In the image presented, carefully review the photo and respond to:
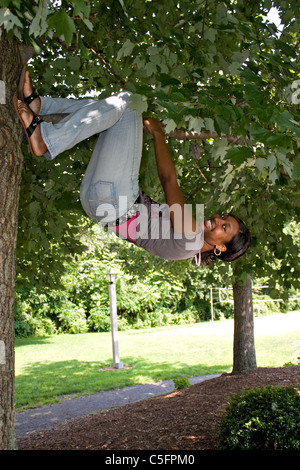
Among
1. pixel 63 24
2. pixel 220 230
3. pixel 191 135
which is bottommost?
pixel 220 230

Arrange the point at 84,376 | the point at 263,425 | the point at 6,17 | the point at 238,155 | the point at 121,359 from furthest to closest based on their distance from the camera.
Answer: the point at 121,359 < the point at 84,376 < the point at 263,425 < the point at 238,155 < the point at 6,17

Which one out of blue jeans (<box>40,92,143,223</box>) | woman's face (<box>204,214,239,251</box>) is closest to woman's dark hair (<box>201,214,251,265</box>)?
woman's face (<box>204,214,239,251</box>)

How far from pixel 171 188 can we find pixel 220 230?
0.69 m

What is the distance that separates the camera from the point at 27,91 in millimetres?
2754

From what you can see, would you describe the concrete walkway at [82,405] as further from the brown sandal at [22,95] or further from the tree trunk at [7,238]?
the brown sandal at [22,95]

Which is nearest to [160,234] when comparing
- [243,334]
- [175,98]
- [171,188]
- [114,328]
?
[171,188]

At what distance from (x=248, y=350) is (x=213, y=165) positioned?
3913mm

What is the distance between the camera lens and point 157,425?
5.57m

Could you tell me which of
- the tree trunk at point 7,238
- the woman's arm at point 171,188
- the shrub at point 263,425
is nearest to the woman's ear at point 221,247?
the woman's arm at point 171,188

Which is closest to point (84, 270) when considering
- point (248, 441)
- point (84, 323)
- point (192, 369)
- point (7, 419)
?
point (84, 323)

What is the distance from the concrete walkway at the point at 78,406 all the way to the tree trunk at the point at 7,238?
4112mm

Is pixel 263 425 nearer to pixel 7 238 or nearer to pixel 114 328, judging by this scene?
pixel 7 238

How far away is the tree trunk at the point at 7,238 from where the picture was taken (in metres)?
2.63

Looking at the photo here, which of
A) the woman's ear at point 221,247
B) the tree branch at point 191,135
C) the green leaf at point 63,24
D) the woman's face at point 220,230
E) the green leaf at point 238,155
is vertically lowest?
the woman's ear at point 221,247
